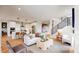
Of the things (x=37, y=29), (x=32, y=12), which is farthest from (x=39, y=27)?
(x=32, y=12)

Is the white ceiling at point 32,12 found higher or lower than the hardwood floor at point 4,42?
higher

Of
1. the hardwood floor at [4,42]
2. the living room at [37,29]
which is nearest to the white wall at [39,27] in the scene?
the living room at [37,29]

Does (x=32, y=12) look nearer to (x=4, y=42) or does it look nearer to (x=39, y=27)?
(x=39, y=27)

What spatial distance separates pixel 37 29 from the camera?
1.90m

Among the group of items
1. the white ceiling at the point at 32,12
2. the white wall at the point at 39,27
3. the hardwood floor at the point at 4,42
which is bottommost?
the hardwood floor at the point at 4,42

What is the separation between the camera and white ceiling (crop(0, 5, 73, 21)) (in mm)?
1853

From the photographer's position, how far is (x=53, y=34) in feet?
6.22

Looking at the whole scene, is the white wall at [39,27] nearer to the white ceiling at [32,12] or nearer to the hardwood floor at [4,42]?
the white ceiling at [32,12]

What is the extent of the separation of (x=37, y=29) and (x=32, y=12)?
0.96ft

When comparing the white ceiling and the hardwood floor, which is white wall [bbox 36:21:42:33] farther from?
the hardwood floor

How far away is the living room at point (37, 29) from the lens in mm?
1864
